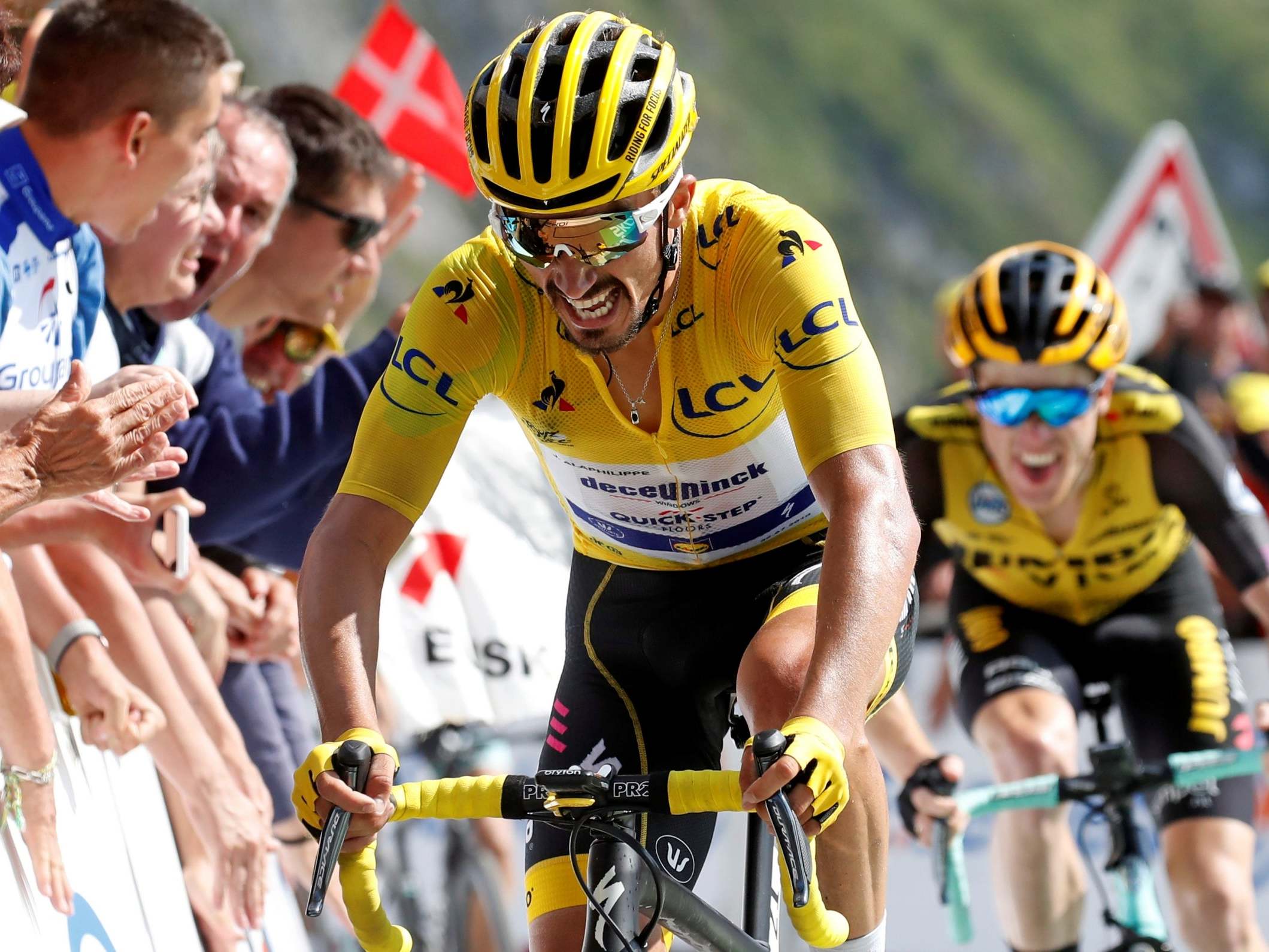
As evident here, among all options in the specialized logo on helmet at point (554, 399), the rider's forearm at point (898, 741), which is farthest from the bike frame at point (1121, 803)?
the specialized logo on helmet at point (554, 399)

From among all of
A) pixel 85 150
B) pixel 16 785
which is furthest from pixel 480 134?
pixel 16 785

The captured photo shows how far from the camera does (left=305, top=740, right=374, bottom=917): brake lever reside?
9.32 ft

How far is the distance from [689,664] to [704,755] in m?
0.22

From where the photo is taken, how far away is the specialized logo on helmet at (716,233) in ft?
11.6

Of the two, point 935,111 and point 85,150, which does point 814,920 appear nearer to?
point 85,150


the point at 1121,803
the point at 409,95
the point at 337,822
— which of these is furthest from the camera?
the point at 409,95

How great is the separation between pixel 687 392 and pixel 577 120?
2.21 ft

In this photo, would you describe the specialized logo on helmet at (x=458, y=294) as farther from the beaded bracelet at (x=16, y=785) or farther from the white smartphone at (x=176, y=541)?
the beaded bracelet at (x=16, y=785)

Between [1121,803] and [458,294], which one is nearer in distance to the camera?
[458,294]

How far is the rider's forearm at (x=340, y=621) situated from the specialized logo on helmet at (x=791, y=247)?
0.96 meters

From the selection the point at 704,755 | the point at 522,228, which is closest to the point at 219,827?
the point at 704,755

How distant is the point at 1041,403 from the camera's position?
6309 millimetres

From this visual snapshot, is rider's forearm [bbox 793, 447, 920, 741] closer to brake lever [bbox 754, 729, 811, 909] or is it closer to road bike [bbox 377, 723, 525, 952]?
brake lever [bbox 754, 729, 811, 909]

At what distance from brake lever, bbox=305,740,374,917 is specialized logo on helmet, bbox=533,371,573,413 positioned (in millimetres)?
965
